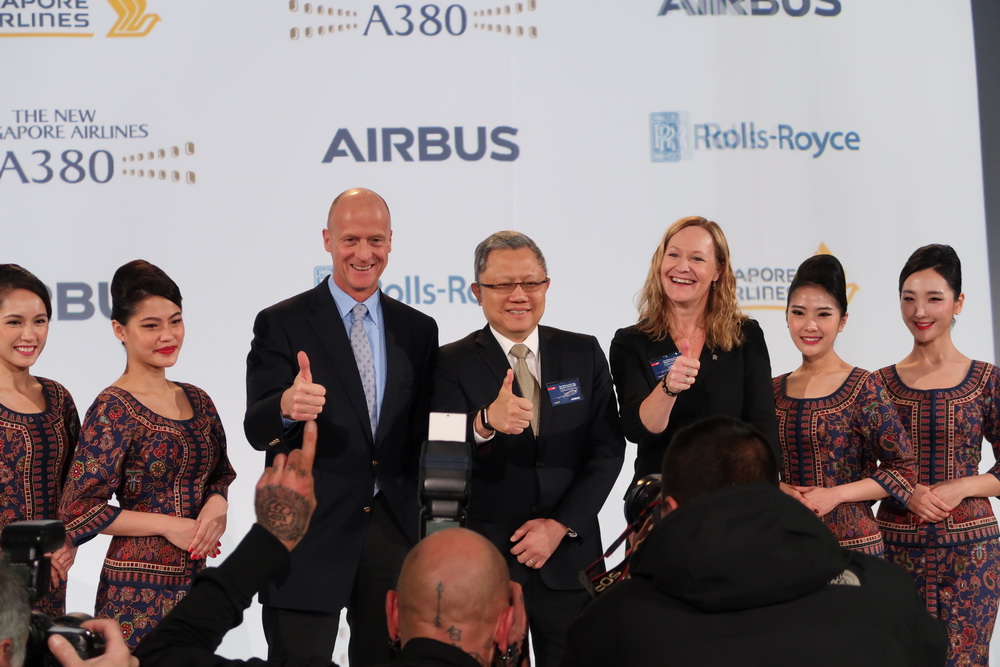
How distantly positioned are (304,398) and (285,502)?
2.99ft

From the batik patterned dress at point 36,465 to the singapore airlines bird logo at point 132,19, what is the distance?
2274 millimetres

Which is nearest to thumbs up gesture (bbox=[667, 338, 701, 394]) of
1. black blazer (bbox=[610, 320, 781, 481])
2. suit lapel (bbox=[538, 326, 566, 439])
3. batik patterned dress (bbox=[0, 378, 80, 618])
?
black blazer (bbox=[610, 320, 781, 481])

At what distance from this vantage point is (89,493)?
310 centimetres

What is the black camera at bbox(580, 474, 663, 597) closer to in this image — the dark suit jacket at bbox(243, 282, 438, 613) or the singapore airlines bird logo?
the dark suit jacket at bbox(243, 282, 438, 613)

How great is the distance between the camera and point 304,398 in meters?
2.63

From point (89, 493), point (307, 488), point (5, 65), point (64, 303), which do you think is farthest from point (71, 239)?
point (307, 488)

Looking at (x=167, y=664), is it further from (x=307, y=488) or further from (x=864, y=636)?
(x=864, y=636)

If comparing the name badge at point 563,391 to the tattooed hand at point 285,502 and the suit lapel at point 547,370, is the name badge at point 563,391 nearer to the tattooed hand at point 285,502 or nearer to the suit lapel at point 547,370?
the suit lapel at point 547,370

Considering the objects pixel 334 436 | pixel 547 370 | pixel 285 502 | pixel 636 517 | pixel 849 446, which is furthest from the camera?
pixel 849 446

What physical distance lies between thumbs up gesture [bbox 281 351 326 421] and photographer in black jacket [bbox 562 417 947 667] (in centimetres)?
113

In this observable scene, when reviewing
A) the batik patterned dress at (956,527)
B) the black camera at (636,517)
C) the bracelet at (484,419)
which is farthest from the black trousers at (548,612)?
the batik patterned dress at (956,527)

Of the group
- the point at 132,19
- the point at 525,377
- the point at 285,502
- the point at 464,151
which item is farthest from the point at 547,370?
the point at 132,19

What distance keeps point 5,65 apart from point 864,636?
15.5 feet

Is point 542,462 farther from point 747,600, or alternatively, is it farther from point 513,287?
point 747,600
